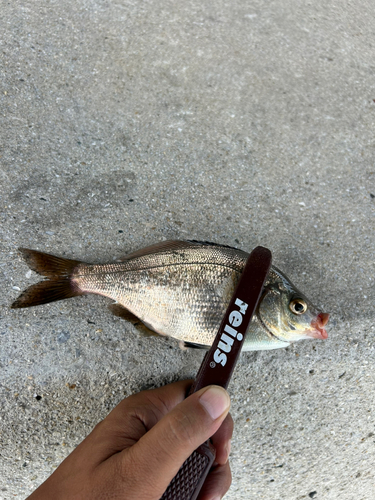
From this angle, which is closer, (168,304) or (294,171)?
(168,304)

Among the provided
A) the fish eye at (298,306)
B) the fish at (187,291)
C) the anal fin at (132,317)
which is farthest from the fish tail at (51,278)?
the fish eye at (298,306)

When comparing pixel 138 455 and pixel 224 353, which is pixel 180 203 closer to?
pixel 224 353

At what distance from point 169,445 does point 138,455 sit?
0.10m

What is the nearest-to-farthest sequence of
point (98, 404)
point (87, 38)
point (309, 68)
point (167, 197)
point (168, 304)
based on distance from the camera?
point (168, 304)
point (98, 404)
point (167, 197)
point (87, 38)
point (309, 68)

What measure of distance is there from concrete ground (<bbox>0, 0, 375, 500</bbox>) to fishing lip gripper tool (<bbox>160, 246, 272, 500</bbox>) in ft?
1.81

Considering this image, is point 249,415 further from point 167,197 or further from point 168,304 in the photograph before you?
point 167,197

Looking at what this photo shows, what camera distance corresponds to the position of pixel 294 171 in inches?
77.0

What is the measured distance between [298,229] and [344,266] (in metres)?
0.33

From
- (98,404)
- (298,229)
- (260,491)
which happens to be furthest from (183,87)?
(260,491)

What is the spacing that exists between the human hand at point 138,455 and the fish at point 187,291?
0.33 m

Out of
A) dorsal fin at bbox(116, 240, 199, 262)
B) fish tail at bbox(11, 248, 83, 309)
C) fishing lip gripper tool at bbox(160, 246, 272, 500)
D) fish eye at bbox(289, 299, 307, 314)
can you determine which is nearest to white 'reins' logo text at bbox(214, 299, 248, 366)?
fishing lip gripper tool at bbox(160, 246, 272, 500)

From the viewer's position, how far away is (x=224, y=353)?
1186 mm

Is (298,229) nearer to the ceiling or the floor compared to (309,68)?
nearer to the floor

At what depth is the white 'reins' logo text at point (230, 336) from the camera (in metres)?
1.18
